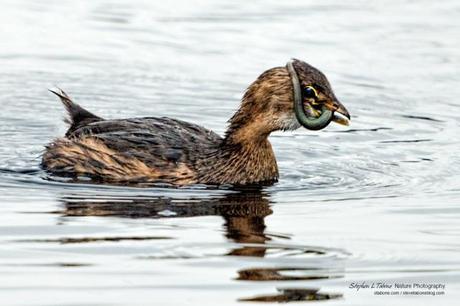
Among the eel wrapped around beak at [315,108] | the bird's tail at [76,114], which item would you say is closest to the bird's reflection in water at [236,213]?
the eel wrapped around beak at [315,108]

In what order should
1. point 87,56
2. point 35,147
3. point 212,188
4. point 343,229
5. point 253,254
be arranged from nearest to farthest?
1. point 253,254
2. point 343,229
3. point 212,188
4. point 35,147
5. point 87,56

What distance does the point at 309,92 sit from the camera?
13703 millimetres

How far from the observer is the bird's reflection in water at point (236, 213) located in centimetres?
1004

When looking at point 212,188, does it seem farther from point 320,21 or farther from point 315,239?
point 320,21

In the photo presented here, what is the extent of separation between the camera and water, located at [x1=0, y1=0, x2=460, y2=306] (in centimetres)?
992

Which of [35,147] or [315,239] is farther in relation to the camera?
[35,147]

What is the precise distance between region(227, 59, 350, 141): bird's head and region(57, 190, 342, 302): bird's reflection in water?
32.7 inches

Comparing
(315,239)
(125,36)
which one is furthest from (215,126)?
(315,239)

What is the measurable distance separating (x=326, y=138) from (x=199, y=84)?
2.87 meters

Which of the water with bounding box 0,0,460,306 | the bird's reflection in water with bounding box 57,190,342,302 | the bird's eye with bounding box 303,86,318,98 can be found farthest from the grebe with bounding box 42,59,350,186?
the bird's reflection in water with bounding box 57,190,342,302

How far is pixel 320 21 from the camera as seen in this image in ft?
71.6

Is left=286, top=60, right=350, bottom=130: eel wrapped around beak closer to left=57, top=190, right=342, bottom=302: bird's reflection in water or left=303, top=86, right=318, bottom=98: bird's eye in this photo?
left=303, top=86, right=318, bottom=98: bird's eye

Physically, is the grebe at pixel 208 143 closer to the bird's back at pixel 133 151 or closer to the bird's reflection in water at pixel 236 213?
the bird's back at pixel 133 151

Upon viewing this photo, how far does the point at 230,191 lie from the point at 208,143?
82cm
